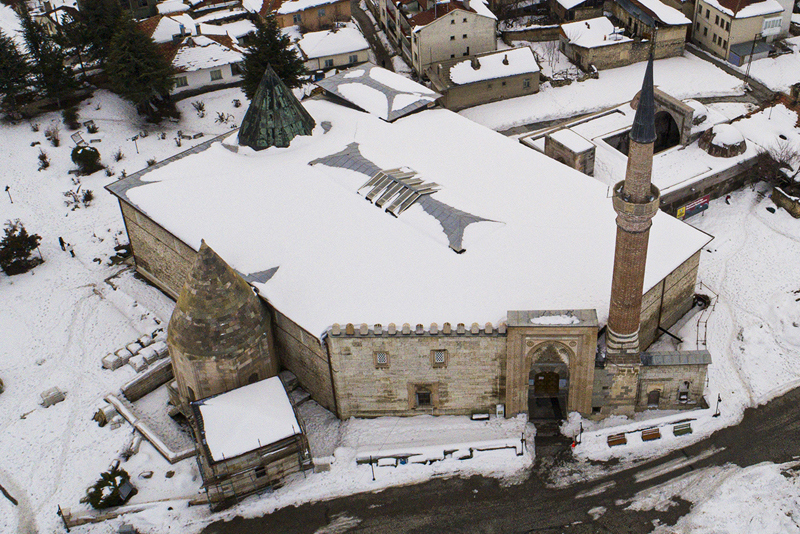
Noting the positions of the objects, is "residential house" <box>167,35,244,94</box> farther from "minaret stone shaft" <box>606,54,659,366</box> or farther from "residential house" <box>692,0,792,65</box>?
"minaret stone shaft" <box>606,54,659,366</box>

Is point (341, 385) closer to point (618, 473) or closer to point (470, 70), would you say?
point (618, 473)

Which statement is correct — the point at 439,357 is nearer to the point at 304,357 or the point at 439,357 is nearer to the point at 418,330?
the point at 418,330

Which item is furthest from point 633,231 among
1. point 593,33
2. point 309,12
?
point 309,12

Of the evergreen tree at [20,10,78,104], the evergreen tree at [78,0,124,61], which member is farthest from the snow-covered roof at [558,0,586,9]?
the evergreen tree at [20,10,78,104]

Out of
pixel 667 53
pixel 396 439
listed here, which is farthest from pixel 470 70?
pixel 396 439

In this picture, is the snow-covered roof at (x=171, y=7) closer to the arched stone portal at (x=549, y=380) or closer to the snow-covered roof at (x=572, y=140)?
the snow-covered roof at (x=572, y=140)
